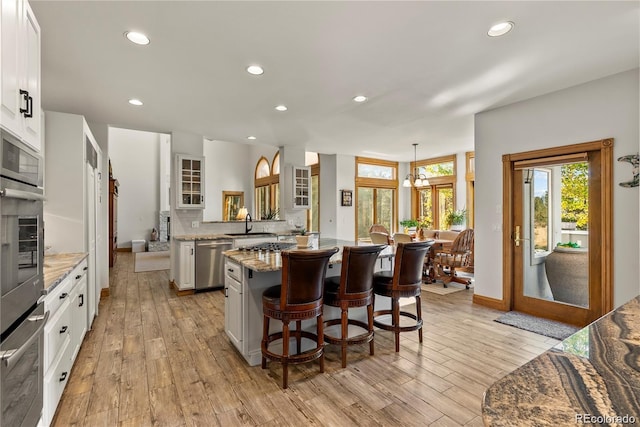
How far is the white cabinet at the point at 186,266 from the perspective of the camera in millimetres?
4863

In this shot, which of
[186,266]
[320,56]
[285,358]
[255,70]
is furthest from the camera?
[186,266]

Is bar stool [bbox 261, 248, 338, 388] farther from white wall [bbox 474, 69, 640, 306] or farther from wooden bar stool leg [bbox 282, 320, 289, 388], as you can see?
white wall [bbox 474, 69, 640, 306]

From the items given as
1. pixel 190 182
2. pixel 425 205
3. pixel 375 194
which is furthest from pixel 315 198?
pixel 190 182

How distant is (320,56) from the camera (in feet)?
8.95

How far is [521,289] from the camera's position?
155 inches

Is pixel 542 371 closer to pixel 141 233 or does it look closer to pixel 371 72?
pixel 371 72

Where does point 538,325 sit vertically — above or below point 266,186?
below

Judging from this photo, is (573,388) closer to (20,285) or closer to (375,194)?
(20,285)

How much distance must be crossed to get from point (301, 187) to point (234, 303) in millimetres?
3873

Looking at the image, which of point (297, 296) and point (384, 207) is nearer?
point (297, 296)

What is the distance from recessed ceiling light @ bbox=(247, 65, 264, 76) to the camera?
293cm

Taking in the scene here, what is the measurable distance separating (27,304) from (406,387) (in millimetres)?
2310

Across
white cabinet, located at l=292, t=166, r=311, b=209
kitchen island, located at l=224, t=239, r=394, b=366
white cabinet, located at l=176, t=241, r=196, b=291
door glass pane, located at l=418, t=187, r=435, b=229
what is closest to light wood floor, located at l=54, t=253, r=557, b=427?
kitchen island, located at l=224, t=239, r=394, b=366

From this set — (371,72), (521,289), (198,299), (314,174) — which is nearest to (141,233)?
(314,174)
